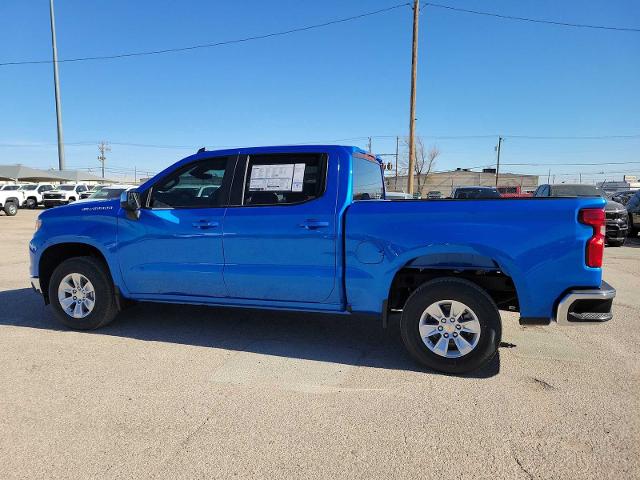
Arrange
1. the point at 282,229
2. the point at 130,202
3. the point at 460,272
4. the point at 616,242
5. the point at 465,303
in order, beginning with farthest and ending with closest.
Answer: the point at 616,242, the point at 130,202, the point at 282,229, the point at 460,272, the point at 465,303

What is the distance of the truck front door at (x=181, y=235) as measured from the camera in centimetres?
445

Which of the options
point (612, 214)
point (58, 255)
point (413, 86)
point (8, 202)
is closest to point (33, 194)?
point (8, 202)

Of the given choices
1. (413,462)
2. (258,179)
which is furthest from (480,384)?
(258,179)

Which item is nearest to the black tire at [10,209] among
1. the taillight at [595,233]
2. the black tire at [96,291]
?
the black tire at [96,291]

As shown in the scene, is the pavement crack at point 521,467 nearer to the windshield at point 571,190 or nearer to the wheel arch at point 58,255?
the wheel arch at point 58,255

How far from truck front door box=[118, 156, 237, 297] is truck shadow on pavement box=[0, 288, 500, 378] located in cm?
51

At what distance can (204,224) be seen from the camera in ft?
14.5

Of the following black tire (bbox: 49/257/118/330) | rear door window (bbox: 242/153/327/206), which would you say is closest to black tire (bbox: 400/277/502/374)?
rear door window (bbox: 242/153/327/206)

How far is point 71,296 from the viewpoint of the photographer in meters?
4.96

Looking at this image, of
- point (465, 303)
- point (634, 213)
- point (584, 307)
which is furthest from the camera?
point (634, 213)

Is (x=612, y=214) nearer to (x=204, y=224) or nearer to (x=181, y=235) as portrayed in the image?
(x=204, y=224)

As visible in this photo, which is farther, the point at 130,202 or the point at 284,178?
the point at 130,202

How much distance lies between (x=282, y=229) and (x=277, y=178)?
52cm

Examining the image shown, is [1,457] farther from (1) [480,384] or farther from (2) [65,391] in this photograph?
(1) [480,384]
